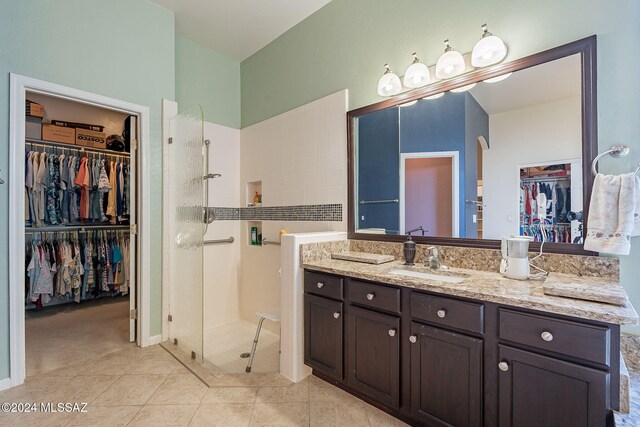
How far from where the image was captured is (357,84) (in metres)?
2.32

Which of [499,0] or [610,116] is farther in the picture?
[499,0]

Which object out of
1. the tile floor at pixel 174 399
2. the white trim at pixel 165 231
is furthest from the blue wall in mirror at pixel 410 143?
the white trim at pixel 165 231

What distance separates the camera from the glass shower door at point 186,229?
89.4 inches

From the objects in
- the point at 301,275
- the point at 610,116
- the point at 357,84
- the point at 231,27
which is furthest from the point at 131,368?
the point at 610,116

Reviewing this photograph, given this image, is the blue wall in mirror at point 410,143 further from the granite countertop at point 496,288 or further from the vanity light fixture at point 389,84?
the granite countertop at point 496,288

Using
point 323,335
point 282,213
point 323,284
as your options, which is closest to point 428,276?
point 323,284

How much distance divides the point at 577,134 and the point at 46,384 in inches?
140

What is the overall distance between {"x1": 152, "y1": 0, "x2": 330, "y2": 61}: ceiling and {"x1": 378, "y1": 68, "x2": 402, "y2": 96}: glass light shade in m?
1.04

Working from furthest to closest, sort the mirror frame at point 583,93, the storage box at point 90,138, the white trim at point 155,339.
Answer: the storage box at point 90,138 < the white trim at point 155,339 < the mirror frame at point 583,93

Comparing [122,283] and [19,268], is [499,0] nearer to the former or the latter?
[19,268]

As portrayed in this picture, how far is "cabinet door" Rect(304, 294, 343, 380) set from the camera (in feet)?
5.94

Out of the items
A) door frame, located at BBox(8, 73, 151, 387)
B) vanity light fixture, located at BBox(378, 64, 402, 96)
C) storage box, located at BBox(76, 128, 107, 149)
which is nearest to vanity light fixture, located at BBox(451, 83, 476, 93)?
vanity light fixture, located at BBox(378, 64, 402, 96)

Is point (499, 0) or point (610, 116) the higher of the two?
point (499, 0)

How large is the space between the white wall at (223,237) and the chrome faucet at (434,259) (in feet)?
7.55
